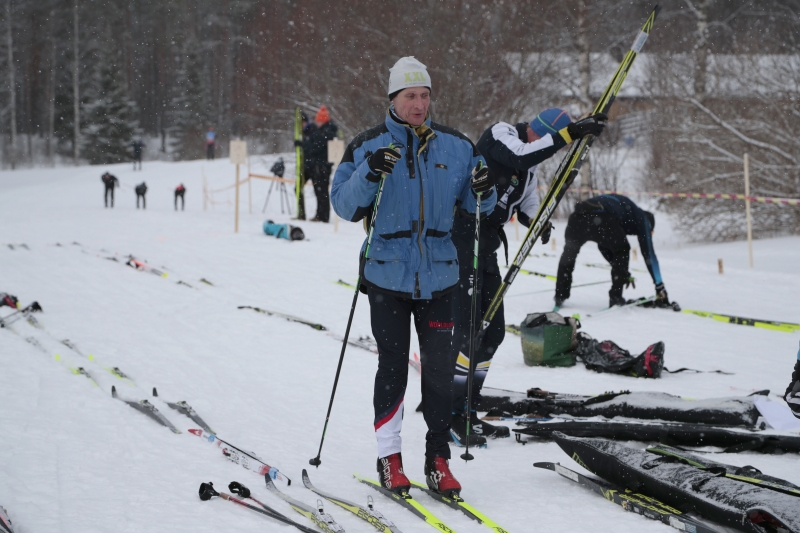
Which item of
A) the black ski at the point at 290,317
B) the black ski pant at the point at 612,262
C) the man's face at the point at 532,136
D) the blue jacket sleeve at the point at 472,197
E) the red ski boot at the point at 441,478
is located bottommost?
the black ski at the point at 290,317

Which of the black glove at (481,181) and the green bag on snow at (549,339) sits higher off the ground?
the black glove at (481,181)

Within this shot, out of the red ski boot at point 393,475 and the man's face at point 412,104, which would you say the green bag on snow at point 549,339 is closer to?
the red ski boot at point 393,475

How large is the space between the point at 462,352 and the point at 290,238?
9.13 meters

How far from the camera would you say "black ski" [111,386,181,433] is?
3.96 metres

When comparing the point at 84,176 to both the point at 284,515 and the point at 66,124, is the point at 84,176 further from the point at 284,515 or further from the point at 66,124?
the point at 284,515

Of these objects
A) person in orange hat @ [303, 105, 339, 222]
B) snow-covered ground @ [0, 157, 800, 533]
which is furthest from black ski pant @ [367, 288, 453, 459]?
person in orange hat @ [303, 105, 339, 222]

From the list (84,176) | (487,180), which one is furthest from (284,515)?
(84,176)

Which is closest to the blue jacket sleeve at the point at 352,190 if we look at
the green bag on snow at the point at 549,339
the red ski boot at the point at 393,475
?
the red ski boot at the point at 393,475

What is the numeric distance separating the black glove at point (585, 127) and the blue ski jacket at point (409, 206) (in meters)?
1.21

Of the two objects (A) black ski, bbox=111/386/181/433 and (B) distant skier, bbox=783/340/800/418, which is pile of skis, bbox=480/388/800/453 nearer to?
(B) distant skier, bbox=783/340/800/418

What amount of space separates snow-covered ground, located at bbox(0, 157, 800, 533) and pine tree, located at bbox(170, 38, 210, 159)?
38420 millimetres

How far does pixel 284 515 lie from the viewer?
2736 mm

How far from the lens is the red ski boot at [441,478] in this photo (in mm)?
2924

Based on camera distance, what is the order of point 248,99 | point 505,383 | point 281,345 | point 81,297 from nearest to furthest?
point 505,383 → point 281,345 → point 81,297 → point 248,99
